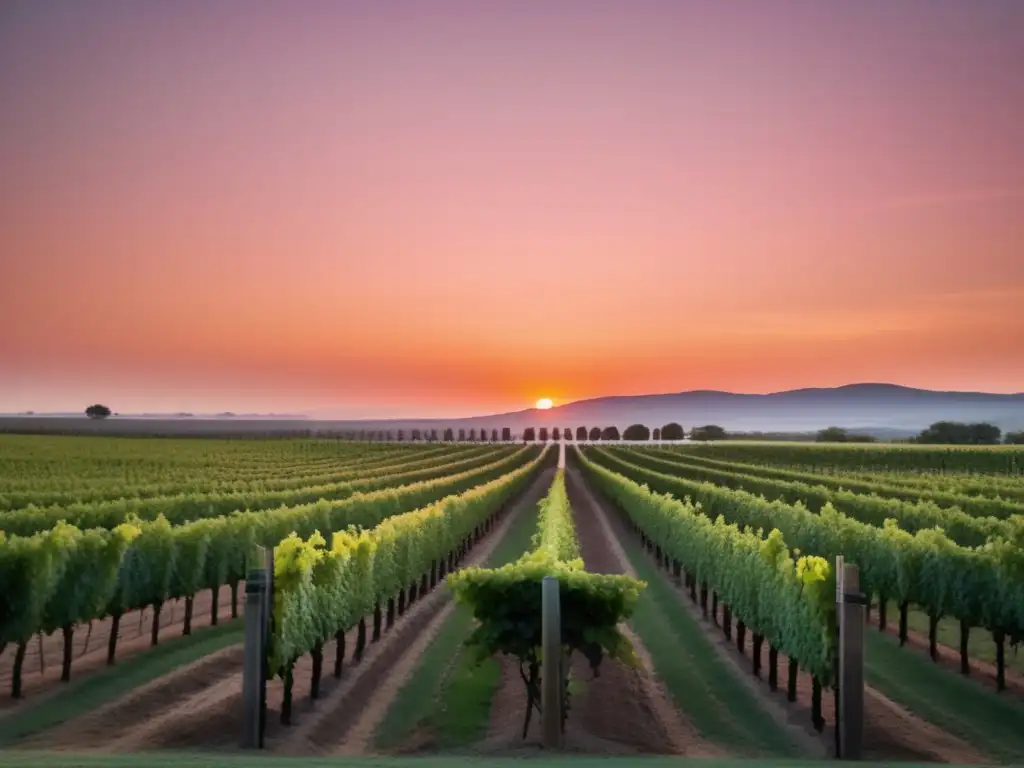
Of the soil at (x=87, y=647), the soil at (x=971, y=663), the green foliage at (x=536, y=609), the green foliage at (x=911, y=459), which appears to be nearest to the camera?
the green foliage at (x=536, y=609)

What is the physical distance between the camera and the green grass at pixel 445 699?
1422 centimetres

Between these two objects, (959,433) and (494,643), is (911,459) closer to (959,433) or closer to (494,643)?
(959,433)

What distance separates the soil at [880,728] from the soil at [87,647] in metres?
12.8

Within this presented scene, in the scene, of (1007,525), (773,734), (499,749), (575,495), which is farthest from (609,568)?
(575,495)

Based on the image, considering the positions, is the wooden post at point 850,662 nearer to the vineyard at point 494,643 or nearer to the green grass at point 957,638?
the vineyard at point 494,643

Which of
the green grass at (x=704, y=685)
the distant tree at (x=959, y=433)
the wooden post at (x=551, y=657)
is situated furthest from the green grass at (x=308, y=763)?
the distant tree at (x=959, y=433)

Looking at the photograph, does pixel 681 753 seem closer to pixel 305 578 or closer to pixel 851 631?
pixel 851 631

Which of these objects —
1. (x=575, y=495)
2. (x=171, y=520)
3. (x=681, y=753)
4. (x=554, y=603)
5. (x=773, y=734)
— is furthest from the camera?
(x=575, y=495)

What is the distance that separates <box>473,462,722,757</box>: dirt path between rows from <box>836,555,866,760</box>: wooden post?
218cm

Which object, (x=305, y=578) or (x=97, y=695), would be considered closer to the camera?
(x=305, y=578)

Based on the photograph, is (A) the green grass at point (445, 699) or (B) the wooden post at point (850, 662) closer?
(B) the wooden post at point (850, 662)

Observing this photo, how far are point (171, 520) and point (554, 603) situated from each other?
2320 cm

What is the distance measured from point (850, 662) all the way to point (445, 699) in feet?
22.9

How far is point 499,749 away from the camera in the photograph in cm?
1238
